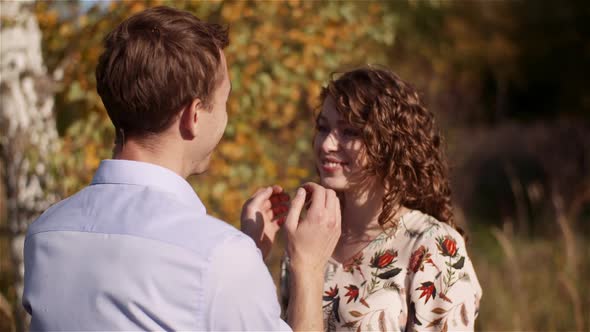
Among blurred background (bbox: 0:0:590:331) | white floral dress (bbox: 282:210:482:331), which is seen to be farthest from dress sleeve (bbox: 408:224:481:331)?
blurred background (bbox: 0:0:590:331)

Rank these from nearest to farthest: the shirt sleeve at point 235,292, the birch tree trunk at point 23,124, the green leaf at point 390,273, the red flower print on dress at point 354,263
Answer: the shirt sleeve at point 235,292
the green leaf at point 390,273
the red flower print on dress at point 354,263
the birch tree trunk at point 23,124

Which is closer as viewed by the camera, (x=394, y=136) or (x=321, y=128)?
(x=394, y=136)

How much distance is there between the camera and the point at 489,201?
11.8 m

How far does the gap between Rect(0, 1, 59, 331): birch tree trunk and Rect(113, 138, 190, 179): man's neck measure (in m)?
2.30

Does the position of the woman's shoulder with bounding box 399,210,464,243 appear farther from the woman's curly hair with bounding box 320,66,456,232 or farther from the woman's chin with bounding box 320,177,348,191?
the woman's chin with bounding box 320,177,348,191

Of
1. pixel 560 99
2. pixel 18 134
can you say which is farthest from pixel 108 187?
pixel 560 99

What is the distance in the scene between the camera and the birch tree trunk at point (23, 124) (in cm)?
370

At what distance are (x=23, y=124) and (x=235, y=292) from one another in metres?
2.85

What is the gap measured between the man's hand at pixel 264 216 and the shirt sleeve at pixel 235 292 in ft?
2.28

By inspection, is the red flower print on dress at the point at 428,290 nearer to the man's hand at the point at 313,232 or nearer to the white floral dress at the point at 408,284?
the white floral dress at the point at 408,284

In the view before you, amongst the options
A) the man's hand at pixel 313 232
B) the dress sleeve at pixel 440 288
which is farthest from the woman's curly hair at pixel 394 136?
the man's hand at pixel 313 232

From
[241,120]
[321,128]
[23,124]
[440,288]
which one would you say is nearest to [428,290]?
[440,288]

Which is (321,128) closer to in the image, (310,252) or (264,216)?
(264,216)

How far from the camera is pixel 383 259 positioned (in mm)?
2189
